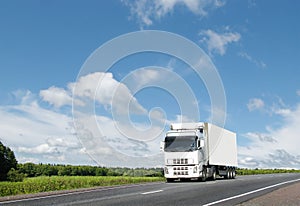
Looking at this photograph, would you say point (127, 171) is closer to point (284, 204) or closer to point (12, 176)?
point (12, 176)

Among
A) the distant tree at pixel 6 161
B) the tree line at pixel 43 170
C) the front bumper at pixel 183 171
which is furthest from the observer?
the distant tree at pixel 6 161

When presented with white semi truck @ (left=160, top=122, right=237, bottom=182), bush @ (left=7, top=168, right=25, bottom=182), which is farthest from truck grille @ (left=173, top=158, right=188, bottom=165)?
bush @ (left=7, top=168, right=25, bottom=182)

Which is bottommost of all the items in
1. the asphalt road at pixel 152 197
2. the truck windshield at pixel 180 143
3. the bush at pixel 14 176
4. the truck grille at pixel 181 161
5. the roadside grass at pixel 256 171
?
the asphalt road at pixel 152 197

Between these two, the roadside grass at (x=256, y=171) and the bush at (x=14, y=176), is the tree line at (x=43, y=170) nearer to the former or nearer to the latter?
the bush at (x=14, y=176)

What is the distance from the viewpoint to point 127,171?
152 ft

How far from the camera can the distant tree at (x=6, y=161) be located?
67500mm

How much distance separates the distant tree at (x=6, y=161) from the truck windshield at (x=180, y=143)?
45.5 metres

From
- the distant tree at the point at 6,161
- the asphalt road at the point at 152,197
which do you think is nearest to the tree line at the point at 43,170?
the distant tree at the point at 6,161

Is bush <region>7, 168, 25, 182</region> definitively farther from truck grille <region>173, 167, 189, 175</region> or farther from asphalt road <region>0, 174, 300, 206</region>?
asphalt road <region>0, 174, 300, 206</region>

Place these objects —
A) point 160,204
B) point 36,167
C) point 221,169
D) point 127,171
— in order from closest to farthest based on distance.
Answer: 1. point 160,204
2. point 221,169
3. point 127,171
4. point 36,167

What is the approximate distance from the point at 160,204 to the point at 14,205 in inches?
181

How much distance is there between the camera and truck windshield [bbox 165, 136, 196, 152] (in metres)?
27.9

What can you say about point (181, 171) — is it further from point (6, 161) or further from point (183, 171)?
point (6, 161)

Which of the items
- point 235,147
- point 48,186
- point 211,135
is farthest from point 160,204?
point 235,147
